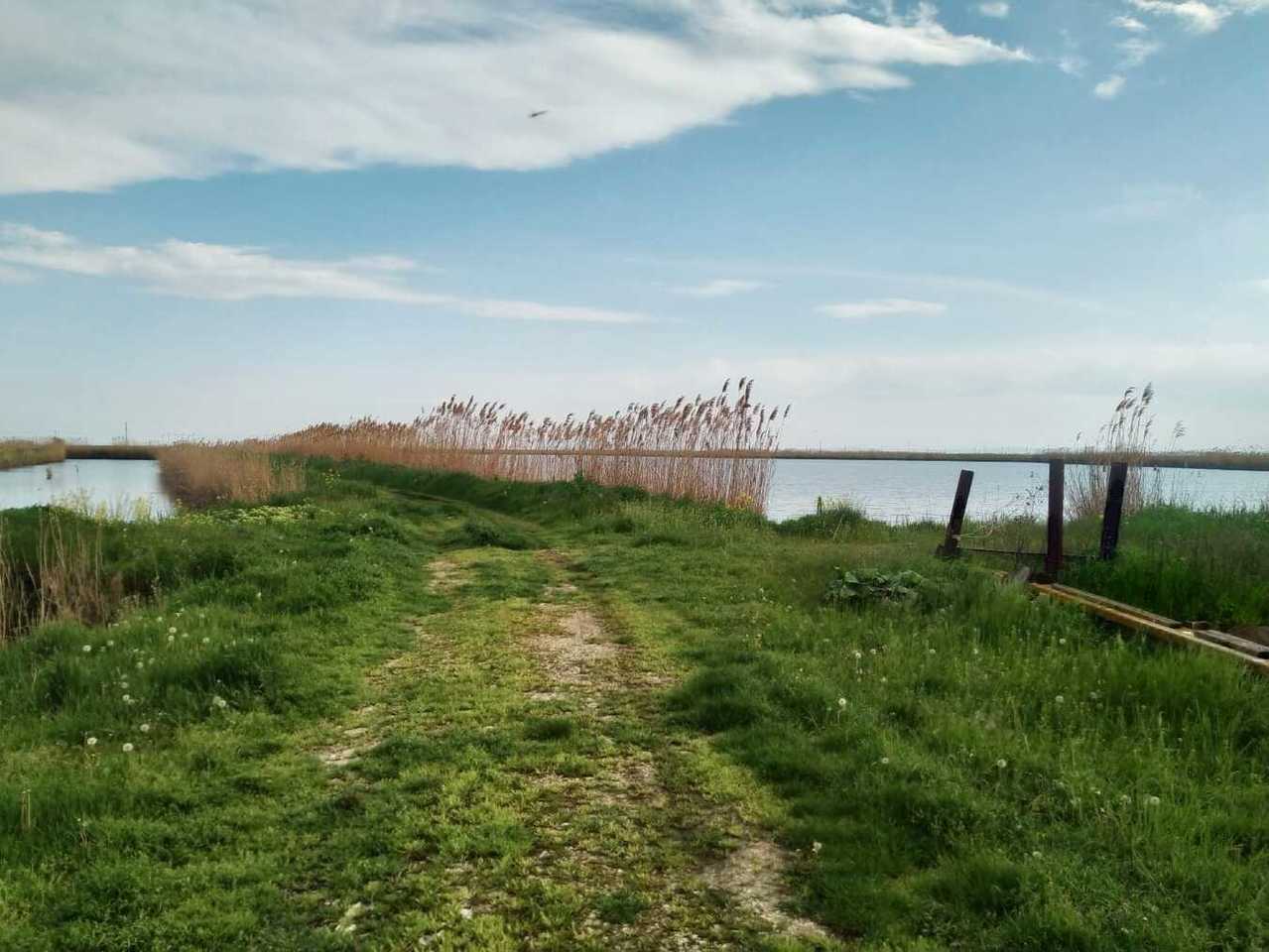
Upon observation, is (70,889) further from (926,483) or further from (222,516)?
(926,483)

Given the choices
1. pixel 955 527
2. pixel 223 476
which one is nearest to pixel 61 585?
pixel 955 527

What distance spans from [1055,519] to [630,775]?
6574mm

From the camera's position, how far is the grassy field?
11.6 feet

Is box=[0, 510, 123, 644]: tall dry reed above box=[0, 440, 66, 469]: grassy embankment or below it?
above

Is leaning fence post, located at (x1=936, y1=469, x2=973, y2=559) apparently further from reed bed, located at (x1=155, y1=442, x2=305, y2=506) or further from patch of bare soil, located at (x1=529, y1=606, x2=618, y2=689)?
reed bed, located at (x1=155, y1=442, x2=305, y2=506)

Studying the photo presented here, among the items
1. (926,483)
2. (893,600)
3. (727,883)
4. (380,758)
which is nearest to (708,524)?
(893,600)

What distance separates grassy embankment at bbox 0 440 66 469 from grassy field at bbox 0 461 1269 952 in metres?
42.5

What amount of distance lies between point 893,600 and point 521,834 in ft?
17.1

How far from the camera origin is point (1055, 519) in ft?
31.1

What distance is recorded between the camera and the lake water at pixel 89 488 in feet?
47.7

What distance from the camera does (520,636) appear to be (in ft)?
26.4

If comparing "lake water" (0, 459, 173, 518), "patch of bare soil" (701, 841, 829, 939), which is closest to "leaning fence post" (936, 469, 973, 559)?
"patch of bare soil" (701, 841, 829, 939)

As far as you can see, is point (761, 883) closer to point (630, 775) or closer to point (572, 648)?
point (630, 775)

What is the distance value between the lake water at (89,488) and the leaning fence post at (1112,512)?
1381 cm
